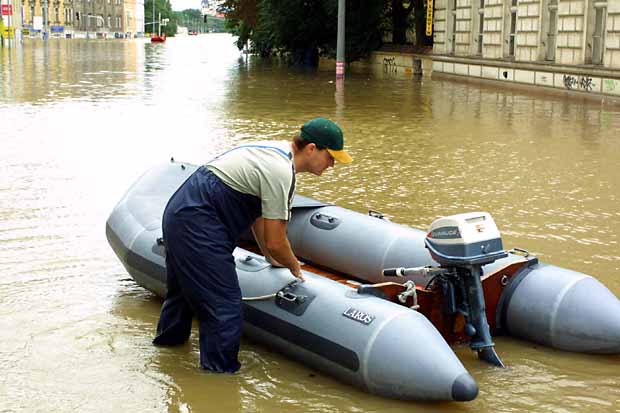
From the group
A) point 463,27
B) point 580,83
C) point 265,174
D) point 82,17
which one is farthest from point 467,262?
point 82,17

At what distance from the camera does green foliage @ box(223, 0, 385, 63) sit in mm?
42562

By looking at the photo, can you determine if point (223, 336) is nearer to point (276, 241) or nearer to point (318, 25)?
point (276, 241)

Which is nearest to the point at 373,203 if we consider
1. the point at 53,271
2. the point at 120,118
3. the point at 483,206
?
the point at 483,206

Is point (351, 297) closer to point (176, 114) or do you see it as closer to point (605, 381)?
point (605, 381)

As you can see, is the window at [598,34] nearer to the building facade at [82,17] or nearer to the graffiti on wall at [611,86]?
the graffiti on wall at [611,86]

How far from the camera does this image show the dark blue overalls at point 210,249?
5.55m

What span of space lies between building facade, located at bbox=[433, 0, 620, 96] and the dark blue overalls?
68.1 feet

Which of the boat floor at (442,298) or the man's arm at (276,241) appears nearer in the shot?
the man's arm at (276,241)

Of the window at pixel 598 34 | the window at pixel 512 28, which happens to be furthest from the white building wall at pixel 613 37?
the window at pixel 512 28

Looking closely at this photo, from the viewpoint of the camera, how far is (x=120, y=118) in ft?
66.2

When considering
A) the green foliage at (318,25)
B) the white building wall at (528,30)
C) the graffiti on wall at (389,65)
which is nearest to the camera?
the white building wall at (528,30)

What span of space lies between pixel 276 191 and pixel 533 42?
86.5 ft

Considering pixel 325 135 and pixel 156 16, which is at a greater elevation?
pixel 156 16

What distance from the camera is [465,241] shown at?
5.57 meters
